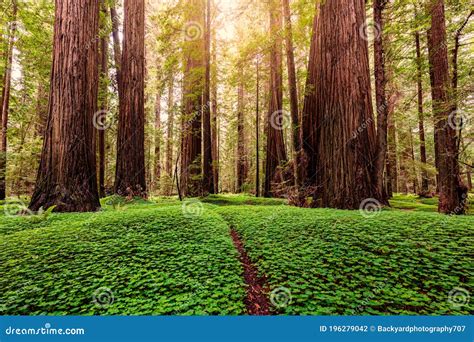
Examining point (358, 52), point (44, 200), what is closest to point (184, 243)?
point (44, 200)

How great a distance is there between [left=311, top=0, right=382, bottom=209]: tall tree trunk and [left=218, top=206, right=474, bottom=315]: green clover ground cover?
1481 mm

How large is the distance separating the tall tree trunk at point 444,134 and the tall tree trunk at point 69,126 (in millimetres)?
7380

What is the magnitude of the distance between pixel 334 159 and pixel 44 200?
553cm

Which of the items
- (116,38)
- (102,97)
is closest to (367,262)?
(102,97)

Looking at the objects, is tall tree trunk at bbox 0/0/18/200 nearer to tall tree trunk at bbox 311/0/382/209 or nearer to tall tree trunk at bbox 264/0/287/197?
tall tree trunk at bbox 264/0/287/197

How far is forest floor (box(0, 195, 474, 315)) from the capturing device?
1664mm

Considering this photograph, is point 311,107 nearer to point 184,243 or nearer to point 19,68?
point 184,243

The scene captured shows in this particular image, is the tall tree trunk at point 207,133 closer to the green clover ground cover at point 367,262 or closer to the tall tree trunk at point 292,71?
the tall tree trunk at point 292,71

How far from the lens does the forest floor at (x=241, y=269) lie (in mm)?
1664

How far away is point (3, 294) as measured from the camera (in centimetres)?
176

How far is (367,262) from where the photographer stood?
7.18 feet

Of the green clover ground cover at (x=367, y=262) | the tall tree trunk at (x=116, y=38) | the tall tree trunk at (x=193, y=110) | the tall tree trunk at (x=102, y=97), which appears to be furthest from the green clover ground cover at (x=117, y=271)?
the tall tree trunk at (x=116, y=38)

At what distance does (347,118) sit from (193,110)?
642 centimetres

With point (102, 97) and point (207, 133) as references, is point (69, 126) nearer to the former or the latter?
point (207, 133)
